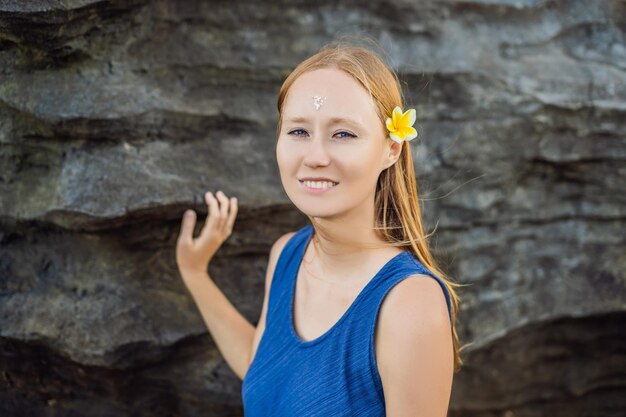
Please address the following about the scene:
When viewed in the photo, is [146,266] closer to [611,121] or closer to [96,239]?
[96,239]

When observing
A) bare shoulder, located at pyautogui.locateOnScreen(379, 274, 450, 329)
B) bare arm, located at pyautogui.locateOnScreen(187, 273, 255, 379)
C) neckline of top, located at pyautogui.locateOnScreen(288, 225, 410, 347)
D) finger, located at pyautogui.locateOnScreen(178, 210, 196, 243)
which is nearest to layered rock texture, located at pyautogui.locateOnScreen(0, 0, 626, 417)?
finger, located at pyautogui.locateOnScreen(178, 210, 196, 243)

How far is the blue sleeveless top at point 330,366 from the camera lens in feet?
5.98

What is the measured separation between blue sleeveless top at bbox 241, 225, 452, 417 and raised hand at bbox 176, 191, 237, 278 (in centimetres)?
36

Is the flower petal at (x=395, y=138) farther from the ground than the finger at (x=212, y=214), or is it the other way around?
the flower petal at (x=395, y=138)

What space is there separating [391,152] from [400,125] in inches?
3.0

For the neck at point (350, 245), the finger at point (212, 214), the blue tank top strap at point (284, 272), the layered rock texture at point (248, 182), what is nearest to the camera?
the neck at point (350, 245)

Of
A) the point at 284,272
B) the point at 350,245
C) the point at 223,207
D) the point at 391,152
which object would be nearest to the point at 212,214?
the point at 223,207

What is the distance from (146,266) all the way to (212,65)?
0.70 m

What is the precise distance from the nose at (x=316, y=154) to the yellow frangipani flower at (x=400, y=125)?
0.59ft

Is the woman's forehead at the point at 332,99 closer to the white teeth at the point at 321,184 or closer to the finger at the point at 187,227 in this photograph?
the white teeth at the point at 321,184

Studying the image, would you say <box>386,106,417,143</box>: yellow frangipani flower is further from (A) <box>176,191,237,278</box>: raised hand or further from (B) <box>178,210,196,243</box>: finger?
(B) <box>178,210,196,243</box>: finger

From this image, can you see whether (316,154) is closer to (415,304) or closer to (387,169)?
(387,169)

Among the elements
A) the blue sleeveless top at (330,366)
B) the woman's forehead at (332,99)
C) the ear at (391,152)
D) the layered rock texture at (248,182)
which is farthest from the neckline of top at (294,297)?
the layered rock texture at (248,182)

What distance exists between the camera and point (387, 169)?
201cm
